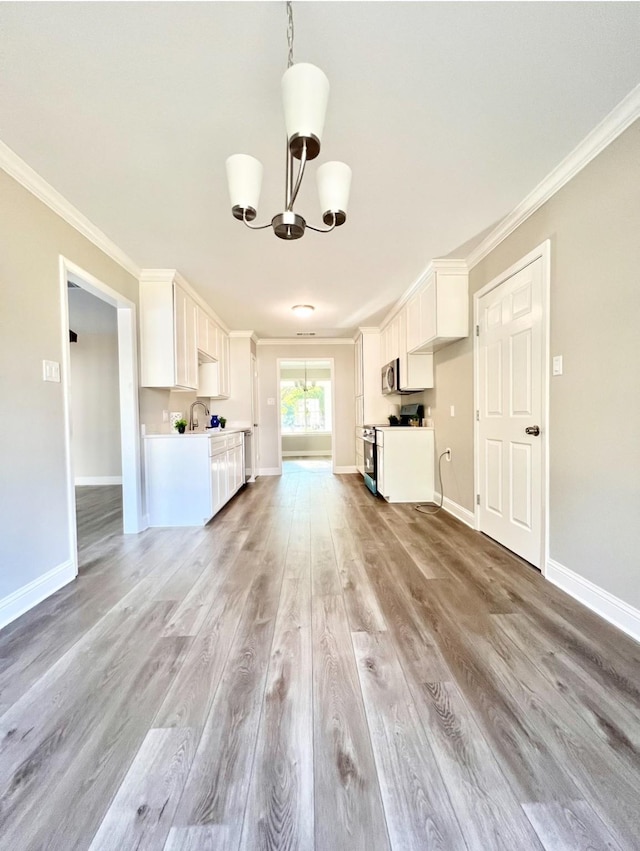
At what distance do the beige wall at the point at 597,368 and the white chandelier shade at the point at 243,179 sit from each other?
170cm

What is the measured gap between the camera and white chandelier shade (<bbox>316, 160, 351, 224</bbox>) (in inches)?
52.1

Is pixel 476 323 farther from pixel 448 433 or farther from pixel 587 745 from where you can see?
pixel 587 745

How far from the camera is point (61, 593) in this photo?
6.61 feet

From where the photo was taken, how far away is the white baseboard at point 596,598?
1545mm

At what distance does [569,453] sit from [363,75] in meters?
2.09

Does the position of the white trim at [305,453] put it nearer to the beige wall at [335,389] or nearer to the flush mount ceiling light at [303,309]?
the beige wall at [335,389]

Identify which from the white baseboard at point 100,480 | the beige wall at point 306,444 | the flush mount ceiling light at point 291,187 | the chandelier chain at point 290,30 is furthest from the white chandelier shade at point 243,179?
the beige wall at point 306,444

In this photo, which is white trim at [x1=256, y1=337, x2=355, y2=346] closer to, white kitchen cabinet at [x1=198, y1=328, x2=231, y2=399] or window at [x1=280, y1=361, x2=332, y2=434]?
white kitchen cabinet at [x1=198, y1=328, x2=231, y2=399]

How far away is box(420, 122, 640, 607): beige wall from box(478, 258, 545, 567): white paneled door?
0.48 feet

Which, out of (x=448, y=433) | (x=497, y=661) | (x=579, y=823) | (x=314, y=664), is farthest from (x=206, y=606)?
(x=448, y=433)

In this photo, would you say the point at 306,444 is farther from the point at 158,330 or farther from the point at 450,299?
the point at 450,299

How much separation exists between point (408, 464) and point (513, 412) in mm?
1674

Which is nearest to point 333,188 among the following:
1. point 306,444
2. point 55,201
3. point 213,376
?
point 55,201

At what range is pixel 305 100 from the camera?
3.60 feet
